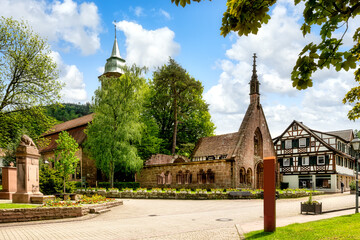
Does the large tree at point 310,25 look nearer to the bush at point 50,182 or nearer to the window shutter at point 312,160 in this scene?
the bush at point 50,182

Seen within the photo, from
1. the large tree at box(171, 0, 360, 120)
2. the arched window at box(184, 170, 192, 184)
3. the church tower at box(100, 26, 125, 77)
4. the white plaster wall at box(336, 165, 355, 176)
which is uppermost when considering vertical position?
the church tower at box(100, 26, 125, 77)

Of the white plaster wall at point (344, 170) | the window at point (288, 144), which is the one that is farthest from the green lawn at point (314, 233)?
the window at point (288, 144)

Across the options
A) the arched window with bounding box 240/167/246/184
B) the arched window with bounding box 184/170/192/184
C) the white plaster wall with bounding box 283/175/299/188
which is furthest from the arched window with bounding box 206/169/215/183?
the white plaster wall with bounding box 283/175/299/188

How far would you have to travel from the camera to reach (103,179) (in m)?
39.7

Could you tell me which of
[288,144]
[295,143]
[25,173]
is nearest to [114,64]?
[288,144]

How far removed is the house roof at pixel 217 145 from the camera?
3333 cm

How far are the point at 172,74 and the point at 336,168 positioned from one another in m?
24.3

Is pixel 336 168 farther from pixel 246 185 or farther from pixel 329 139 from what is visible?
pixel 246 185

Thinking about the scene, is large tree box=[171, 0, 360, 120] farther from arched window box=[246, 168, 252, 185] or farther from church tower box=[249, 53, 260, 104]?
church tower box=[249, 53, 260, 104]

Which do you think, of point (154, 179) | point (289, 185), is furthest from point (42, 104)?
point (289, 185)

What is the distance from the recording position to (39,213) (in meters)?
11.7

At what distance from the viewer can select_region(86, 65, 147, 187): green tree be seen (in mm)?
30989

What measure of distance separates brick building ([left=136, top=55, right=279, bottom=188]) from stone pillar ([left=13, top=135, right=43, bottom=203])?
58.0 ft

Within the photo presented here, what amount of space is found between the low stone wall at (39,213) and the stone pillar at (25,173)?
3.89 m
